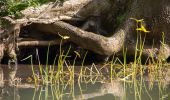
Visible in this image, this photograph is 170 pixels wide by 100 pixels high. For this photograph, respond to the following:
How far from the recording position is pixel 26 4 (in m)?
9.47

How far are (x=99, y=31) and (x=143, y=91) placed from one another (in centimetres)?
386

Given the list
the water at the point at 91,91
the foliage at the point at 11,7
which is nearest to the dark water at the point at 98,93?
the water at the point at 91,91

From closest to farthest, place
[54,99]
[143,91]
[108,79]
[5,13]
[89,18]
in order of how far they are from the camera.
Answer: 1. [54,99]
2. [143,91]
3. [108,79]
4. [5,13]
5. [89,18]

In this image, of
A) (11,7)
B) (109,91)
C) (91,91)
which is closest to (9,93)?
(91,91)

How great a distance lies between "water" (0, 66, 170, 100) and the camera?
6133 millimetres

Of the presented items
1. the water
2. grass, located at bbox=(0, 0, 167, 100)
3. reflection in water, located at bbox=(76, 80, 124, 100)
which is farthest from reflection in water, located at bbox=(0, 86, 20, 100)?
reflection in water, located at bbox=(76, 80, 124, 100)

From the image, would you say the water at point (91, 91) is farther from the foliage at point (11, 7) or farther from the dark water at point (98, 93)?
the foliage at point (11, 7)

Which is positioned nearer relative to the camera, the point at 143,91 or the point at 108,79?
the point at 143,91

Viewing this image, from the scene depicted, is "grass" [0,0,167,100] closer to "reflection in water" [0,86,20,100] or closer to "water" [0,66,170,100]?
"water" [0,66,170,100]

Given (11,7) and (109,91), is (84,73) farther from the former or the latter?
(11,7)

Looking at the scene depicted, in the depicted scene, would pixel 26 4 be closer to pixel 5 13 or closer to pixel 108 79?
pixel 5 13

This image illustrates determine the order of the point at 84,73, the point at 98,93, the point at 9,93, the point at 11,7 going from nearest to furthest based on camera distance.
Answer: the point at 98,93 < the point at 9,93 < the point at 84,73 < the point at 11,7

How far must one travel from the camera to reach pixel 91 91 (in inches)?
265

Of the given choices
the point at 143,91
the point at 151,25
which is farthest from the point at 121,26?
the point at 143,91
